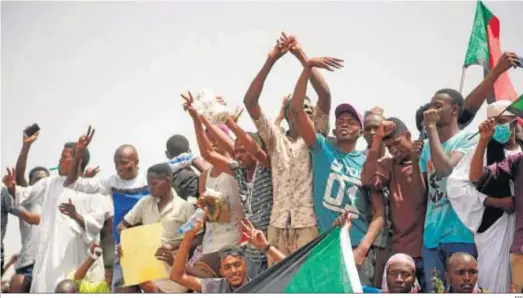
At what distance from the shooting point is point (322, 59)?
10.9m

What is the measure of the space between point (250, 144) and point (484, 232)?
1.98m

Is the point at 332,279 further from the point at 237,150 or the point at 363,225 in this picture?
the point at 237,150

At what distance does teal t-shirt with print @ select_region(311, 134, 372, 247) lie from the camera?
35.3 feet

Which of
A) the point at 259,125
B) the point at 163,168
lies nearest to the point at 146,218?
the point at 163,168

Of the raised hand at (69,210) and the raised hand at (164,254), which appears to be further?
the raised hand at (69,210)

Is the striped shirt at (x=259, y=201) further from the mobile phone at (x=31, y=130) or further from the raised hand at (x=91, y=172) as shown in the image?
the mobile phone at (x=31, y=130)

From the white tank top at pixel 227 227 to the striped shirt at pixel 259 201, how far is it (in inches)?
6.3

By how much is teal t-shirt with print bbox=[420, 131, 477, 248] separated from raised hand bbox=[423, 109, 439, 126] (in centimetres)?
24

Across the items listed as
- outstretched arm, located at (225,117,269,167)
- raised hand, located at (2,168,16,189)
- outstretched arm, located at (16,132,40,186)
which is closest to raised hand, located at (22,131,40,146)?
outstretched arm, located at (16,132,40,186)

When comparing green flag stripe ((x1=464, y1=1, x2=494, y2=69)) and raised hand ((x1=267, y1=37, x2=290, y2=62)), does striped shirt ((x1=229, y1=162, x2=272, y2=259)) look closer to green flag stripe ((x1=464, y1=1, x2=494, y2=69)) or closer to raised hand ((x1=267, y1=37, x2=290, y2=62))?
raised hand ((x1=267, y1=37, x2=290, y2=62))

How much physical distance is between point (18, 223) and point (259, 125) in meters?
2.80

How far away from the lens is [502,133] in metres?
10.5

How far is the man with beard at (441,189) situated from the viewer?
34.4ft

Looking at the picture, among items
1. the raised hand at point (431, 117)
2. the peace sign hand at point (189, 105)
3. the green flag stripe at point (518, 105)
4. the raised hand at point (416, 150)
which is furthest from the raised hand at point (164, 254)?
the green flag stripe at point (518, 105)
